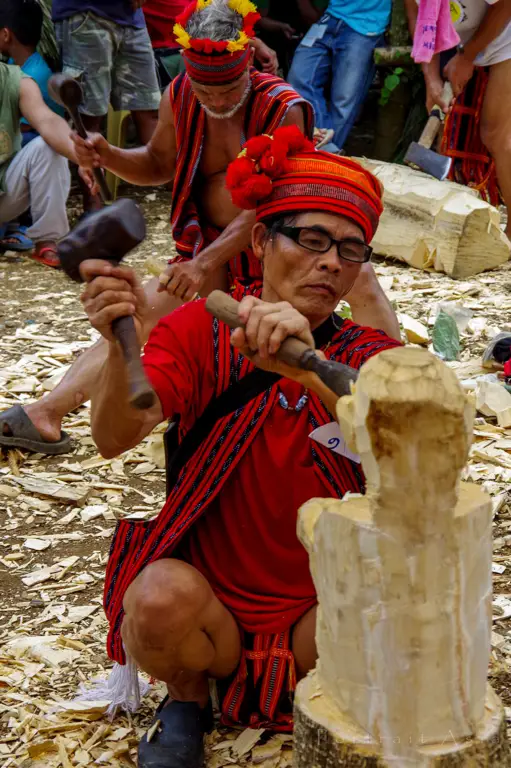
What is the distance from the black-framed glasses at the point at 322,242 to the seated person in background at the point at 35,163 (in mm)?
4735

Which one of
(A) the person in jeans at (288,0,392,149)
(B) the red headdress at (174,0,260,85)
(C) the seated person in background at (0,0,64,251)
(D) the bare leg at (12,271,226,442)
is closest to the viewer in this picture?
(B) the red headdress at (174,0,260,85)

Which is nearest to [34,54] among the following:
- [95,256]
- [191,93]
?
[191,93]

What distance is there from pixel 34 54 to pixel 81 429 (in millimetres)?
3984

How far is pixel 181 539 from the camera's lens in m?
2.44

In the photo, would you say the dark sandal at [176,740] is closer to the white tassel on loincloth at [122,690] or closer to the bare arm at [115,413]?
the white tassel on loincloth at [122,690]

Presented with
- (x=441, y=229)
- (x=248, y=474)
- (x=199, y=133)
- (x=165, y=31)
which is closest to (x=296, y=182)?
(x=248, y=474)

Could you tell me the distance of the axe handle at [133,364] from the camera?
1.95 meters

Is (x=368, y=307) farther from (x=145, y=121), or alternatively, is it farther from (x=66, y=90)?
(x=145, y=121)

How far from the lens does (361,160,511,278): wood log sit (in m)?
6.52

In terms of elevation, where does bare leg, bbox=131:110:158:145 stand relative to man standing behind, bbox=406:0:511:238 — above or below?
below

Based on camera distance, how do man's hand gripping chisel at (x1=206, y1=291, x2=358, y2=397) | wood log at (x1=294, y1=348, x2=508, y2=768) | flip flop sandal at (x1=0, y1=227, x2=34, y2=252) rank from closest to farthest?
1. wood log at (x1=294, y1=348, x2=508, y2=768)
2. man's hand gripping chisel at (x1=206, y1=291, x2=358, y2=397)
3. flip flop sandal at (x1=0, y1=227, x2=34, y2=252)

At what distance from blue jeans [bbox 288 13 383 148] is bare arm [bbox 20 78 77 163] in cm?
244

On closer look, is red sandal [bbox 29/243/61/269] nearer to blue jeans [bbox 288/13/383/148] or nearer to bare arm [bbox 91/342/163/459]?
blue jeans [bbox 288/13/383/148]

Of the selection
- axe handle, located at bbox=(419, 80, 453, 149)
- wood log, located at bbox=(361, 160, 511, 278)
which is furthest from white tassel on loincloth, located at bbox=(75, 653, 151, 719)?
axe handle, located at bbox=(419, 80, 453, 149)
